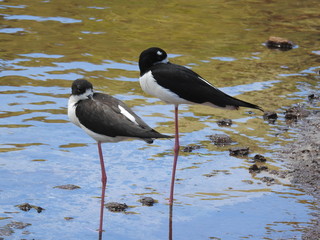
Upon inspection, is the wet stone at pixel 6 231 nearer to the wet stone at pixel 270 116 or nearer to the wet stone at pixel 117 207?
the wet stone at pixel 117 207

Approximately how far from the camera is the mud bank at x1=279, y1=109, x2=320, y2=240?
6.61 metres

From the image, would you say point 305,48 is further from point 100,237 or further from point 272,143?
point 100,237

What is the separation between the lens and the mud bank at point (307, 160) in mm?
6608

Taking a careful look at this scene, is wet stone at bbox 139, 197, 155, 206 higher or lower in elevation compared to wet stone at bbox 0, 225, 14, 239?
higher

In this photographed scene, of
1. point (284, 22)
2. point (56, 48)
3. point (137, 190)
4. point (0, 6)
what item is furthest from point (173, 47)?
point (137, 190)

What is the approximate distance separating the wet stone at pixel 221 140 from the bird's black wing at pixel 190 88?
61.0 inches

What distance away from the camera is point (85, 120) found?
19.9ft

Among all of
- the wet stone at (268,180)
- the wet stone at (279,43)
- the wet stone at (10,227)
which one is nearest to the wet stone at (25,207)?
the wet stone at (10,227)

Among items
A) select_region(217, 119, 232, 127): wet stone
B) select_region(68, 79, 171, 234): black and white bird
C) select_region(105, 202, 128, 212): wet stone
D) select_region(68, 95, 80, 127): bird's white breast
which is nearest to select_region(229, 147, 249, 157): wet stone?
select_region(217, 119, 232, 127): wet stone

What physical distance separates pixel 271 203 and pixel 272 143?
181 cm

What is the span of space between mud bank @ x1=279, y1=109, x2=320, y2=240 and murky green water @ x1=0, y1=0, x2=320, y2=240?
0.43 ft

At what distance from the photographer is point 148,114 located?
9.30 metres

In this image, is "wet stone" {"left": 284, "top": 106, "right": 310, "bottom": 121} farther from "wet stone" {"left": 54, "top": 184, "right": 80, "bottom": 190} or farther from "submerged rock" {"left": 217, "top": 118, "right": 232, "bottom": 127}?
"wet stone" {"left": 54, "top": 184, "right": 80, "bottom": 190}

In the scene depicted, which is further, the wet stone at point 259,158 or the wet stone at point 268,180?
the wet stone at point 259,158
